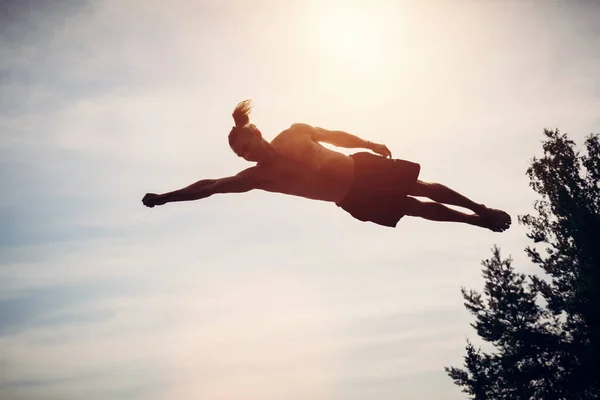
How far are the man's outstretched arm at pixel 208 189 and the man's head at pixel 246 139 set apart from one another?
0.22 metres

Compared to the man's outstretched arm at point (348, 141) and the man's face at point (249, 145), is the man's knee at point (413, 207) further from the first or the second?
the man's face at point (249, 145)

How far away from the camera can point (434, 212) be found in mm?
6039

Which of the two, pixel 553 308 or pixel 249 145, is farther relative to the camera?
pixel 553 308

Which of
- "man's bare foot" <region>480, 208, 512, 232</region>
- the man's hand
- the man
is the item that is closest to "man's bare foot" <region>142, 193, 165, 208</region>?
the man

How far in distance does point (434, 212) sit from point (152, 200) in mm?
3948

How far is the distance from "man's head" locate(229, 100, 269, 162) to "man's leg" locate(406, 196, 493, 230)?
2.34 metres

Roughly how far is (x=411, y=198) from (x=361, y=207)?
2.51 feet

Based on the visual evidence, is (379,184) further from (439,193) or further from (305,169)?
(305,169)

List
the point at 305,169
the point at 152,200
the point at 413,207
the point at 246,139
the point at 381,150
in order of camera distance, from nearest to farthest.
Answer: the point at 152,200 → the point at 246,139 → the point at 305,169 → the point at 381,150 → the point at 413,207

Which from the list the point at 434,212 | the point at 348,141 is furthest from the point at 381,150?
the point at 434,212

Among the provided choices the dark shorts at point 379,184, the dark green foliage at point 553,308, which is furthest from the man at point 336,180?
the dark green foliage at point 553,308

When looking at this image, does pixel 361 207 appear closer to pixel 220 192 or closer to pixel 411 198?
pixel 411 198

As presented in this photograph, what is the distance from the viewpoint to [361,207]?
592cm

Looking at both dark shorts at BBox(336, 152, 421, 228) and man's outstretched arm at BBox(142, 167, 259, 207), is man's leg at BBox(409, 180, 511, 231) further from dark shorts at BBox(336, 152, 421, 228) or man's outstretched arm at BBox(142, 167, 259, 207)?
man's outstretched arm at BBox(142, 167, 259, 207)
